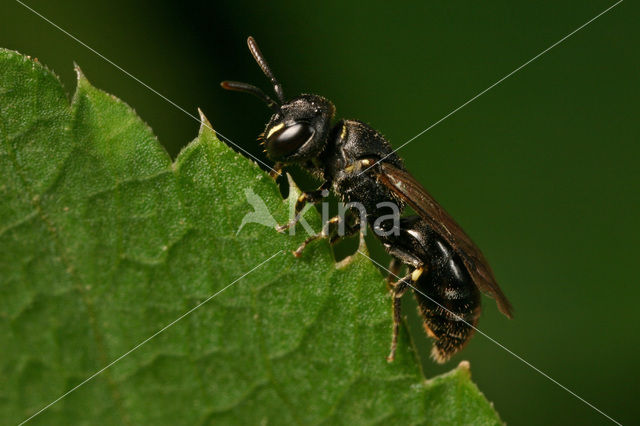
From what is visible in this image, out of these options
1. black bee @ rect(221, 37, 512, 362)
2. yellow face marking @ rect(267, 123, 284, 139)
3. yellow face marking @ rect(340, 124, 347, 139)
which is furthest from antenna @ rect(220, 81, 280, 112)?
yellow face marking @ rect(340, 124, 347, 139)


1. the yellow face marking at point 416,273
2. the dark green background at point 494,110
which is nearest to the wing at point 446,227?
the yellow face marking at point 416,273

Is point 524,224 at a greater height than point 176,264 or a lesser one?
lesser

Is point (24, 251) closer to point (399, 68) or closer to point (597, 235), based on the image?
point (399, 68)

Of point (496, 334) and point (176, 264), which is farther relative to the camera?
point (496, 334)

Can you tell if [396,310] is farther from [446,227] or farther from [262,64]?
[262,64]

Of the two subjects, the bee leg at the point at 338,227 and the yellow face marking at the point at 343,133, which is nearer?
the bee leg at the point at 338,227

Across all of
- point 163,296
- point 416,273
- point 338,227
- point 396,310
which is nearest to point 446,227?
point 416,273

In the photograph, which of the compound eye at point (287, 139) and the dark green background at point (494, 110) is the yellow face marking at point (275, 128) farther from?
the dark green background at point (494, 110)

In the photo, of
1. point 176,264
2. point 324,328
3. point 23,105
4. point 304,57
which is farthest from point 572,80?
point 23,105
